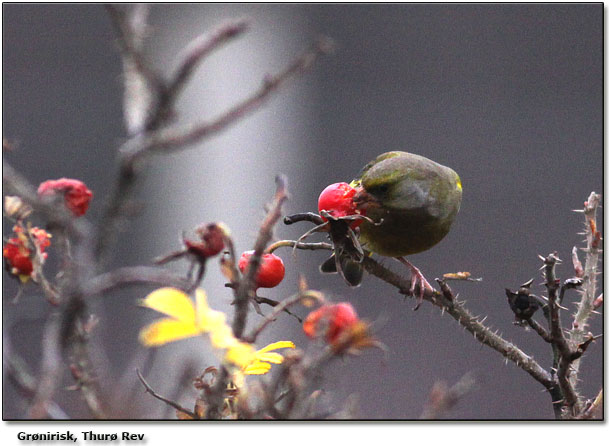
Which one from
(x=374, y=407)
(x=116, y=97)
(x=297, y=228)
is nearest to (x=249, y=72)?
(x=116, y=97)

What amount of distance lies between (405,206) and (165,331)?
68 cm

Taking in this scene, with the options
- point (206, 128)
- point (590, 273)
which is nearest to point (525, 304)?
point (590, 273)

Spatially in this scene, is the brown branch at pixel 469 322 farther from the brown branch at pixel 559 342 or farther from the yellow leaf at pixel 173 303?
the yellow leaf at pixel 173 303

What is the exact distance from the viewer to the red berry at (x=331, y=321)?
1.69ft

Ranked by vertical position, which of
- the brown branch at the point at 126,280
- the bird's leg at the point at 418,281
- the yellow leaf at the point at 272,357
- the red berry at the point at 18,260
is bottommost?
the bird's leg at the point at 418,281

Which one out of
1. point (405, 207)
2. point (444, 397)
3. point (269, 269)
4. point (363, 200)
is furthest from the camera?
point (405, 207)

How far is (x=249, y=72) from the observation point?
13.4 feet

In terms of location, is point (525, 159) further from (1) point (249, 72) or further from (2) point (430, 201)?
(2) point (430, 201)

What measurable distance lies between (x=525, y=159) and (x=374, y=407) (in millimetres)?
1515

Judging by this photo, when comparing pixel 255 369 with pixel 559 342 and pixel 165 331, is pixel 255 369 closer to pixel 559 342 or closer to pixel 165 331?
pixel 165 331

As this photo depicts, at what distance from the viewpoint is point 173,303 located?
0.50 m

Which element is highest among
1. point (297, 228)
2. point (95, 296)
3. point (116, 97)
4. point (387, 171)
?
point (95, 296)

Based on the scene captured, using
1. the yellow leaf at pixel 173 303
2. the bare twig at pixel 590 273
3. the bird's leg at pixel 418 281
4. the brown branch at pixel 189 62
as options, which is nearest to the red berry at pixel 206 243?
the yellow leaf at pixel 173 303

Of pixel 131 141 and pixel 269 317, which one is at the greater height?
pixel 131 141
